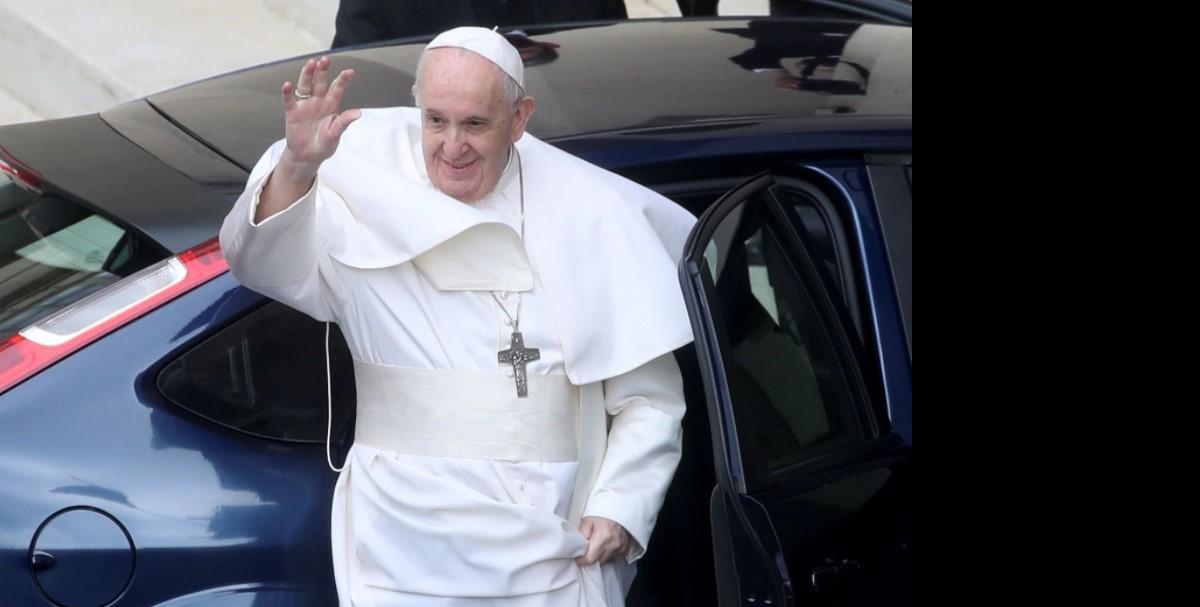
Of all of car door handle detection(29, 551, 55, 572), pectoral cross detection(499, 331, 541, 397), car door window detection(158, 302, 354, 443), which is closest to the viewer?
car door handle detection(29, 551, 55, 572)

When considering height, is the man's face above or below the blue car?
above

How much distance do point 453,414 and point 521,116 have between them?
541 millimetres

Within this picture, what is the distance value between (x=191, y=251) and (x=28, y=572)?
55 cm

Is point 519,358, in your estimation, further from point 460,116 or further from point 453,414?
point 460,116

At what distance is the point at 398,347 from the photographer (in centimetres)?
257

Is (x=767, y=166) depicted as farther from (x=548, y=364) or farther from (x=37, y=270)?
(x=37, y=270)

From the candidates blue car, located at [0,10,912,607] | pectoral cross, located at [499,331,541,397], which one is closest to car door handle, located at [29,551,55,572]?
blue car, located at [0,10,912,607]

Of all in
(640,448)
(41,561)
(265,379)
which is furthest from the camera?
(640,448)

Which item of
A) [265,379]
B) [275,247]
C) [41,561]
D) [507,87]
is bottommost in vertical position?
[41,561]

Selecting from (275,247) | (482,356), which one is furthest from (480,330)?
(275,247)

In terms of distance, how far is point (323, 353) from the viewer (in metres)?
2.69

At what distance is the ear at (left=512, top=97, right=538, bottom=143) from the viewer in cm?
273

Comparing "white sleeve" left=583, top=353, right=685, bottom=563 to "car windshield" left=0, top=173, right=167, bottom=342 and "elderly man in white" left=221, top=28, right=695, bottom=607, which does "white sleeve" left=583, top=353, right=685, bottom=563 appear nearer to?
"elderly man in white" left=221, top=28, right=695, bottom=607

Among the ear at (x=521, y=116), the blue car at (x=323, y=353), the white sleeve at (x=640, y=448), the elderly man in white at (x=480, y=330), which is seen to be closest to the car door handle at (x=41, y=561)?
the blue car at (x=323, y=353)
